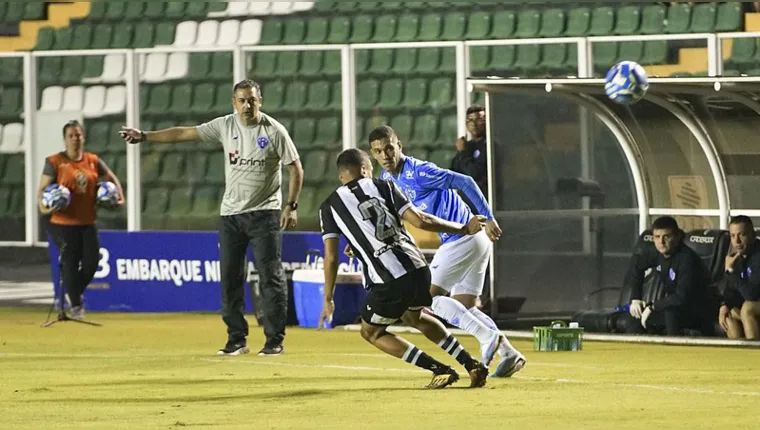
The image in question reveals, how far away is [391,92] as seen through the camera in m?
20.5

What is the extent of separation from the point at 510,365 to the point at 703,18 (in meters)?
11.3

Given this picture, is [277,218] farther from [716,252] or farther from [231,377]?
[716,252]

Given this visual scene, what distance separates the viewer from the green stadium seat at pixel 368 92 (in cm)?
2003

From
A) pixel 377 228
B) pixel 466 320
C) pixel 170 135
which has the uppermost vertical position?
pixel 170 135

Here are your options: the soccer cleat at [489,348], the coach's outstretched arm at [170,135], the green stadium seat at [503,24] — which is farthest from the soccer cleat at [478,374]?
the green stadium seat at [503,24]

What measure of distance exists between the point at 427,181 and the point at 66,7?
48.5 ft

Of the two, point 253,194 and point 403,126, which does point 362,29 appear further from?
point 253,194

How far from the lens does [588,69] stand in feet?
57.2

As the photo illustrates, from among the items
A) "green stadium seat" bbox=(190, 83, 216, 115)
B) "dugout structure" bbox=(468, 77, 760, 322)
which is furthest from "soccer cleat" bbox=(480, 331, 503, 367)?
"green stadium seat" bbox=(190, 83, 216, 115)

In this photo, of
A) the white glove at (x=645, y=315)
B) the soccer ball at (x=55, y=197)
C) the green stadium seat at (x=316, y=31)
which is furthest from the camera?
the green stadium seat at (x=316, y=31)

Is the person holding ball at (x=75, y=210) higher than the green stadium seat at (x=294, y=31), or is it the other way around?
the green stadium seat at (x=294, y=31)

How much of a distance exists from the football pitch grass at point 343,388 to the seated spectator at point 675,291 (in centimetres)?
52

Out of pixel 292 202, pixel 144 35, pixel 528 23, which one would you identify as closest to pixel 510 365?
pixel 292 202

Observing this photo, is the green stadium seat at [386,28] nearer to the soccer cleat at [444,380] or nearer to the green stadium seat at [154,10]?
the green stadium seat at [154,10]
